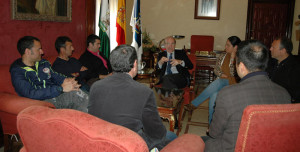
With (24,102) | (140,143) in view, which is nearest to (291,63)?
(140,143)

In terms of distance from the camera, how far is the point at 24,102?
7.37ft

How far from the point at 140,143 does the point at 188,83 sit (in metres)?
3.22

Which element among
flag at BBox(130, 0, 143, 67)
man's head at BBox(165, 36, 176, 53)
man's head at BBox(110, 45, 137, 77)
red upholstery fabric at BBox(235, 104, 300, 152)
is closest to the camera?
red upholstery fabric at BBox(235, 104, 300, 152)

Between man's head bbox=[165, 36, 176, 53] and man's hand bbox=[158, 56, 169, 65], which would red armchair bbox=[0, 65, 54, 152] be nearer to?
man's hand bbox=[158, 56, 169, 65]

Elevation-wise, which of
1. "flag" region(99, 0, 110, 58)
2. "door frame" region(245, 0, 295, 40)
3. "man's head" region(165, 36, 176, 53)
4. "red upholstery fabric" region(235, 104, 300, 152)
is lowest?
"red upholstery fabric" region(235, 104, 300, 152)

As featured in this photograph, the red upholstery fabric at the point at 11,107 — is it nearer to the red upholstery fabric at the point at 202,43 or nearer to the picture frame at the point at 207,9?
the red upholstery fabric at the point at 202,43

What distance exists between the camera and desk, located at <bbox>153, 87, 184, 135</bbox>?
2668 millimetres

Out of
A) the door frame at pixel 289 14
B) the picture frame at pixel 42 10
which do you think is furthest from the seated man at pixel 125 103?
the door frame at pixel 289 14

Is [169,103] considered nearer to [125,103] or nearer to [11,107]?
[125,103]

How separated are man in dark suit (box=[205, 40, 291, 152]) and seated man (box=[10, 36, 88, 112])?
5.46 feet

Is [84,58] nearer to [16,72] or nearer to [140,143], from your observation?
[16,72]

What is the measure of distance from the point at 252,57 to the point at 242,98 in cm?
34

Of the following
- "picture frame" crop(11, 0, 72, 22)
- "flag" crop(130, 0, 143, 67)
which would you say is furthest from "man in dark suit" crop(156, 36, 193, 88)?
"flag" crop(130, 0, 143, 67)

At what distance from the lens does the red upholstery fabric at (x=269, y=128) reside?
1.12m
